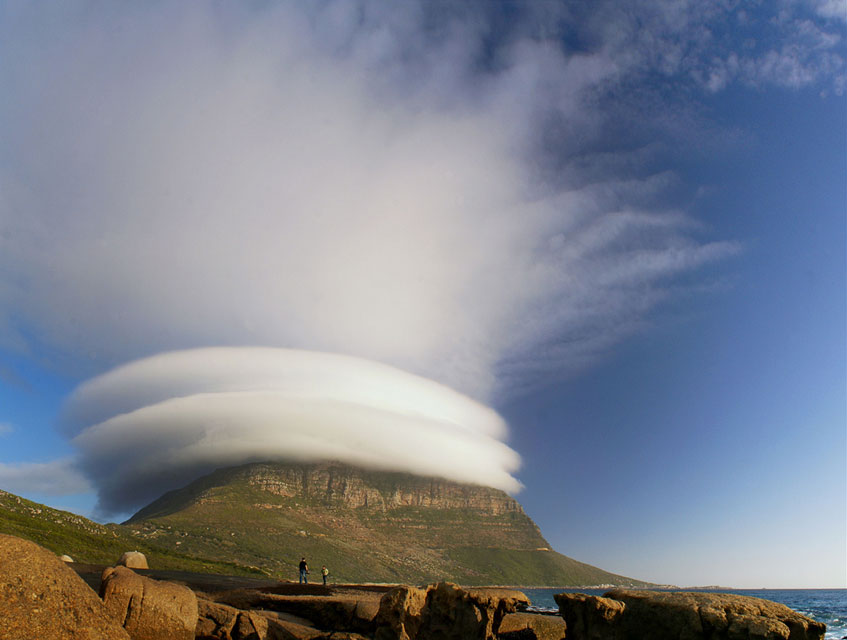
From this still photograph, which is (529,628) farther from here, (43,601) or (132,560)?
(132,560)

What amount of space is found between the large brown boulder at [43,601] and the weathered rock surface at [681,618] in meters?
12.8

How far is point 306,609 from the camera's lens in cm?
2630

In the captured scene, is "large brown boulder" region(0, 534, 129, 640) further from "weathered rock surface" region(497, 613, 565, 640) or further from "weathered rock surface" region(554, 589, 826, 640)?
"weathered rock surface" region(554, 589, 826, 640)

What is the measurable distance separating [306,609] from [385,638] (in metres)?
8.81

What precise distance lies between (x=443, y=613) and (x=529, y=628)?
345 cm

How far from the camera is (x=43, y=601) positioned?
11164mm

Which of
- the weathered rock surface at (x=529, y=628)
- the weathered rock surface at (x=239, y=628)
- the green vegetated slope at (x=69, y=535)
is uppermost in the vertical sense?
the weathered rock surface at (x=529, y=628)

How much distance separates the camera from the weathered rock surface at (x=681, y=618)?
13.9 metres

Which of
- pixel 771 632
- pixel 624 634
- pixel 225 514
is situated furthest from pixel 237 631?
pixel 225 514

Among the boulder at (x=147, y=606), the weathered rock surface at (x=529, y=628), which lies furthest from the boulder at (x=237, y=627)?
the weathered rock surface at (x=529, y=628)

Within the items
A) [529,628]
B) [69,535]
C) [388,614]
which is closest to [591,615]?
[529,628]

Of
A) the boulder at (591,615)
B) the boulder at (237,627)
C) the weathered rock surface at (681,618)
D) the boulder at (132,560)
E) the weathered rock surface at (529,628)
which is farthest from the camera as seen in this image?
the boulder at (132,560)

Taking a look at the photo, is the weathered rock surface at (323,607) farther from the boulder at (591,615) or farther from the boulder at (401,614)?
the boulder at (591,615)

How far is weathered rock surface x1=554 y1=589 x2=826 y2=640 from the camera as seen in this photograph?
1395cm
